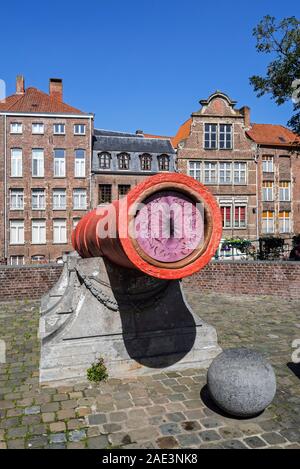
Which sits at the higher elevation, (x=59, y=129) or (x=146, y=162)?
(x=59, y=129)

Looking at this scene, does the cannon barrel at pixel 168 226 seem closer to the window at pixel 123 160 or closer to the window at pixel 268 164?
the window at pixel 123 160

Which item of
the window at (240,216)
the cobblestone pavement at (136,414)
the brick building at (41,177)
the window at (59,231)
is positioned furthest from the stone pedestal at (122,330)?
the window at (240,216)

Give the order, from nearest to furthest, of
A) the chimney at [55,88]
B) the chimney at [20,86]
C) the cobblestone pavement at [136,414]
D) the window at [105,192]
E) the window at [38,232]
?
1. the cobblestone pavement at [136,414]
2. the window at [38,232]
3. the window at [105,192]
4. the chimney at [20,86]
5. the chimney at [55,88]

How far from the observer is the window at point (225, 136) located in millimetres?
29781

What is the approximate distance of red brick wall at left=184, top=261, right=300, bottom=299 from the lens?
12.9 metres

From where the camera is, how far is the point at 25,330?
8.84 meters

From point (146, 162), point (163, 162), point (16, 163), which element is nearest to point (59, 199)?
point (16, 163)

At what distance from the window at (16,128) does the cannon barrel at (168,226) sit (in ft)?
89.8

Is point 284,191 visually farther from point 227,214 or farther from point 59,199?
point 59,199

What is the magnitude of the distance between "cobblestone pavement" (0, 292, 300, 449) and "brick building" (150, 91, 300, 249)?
76.0 feet

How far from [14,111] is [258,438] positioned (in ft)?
97.9

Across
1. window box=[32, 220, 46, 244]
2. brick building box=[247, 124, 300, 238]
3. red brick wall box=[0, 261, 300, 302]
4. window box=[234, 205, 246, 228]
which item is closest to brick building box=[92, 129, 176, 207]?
window box=[32, 220, 46, 244]

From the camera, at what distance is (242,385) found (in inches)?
175

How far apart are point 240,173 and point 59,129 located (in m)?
14.7
